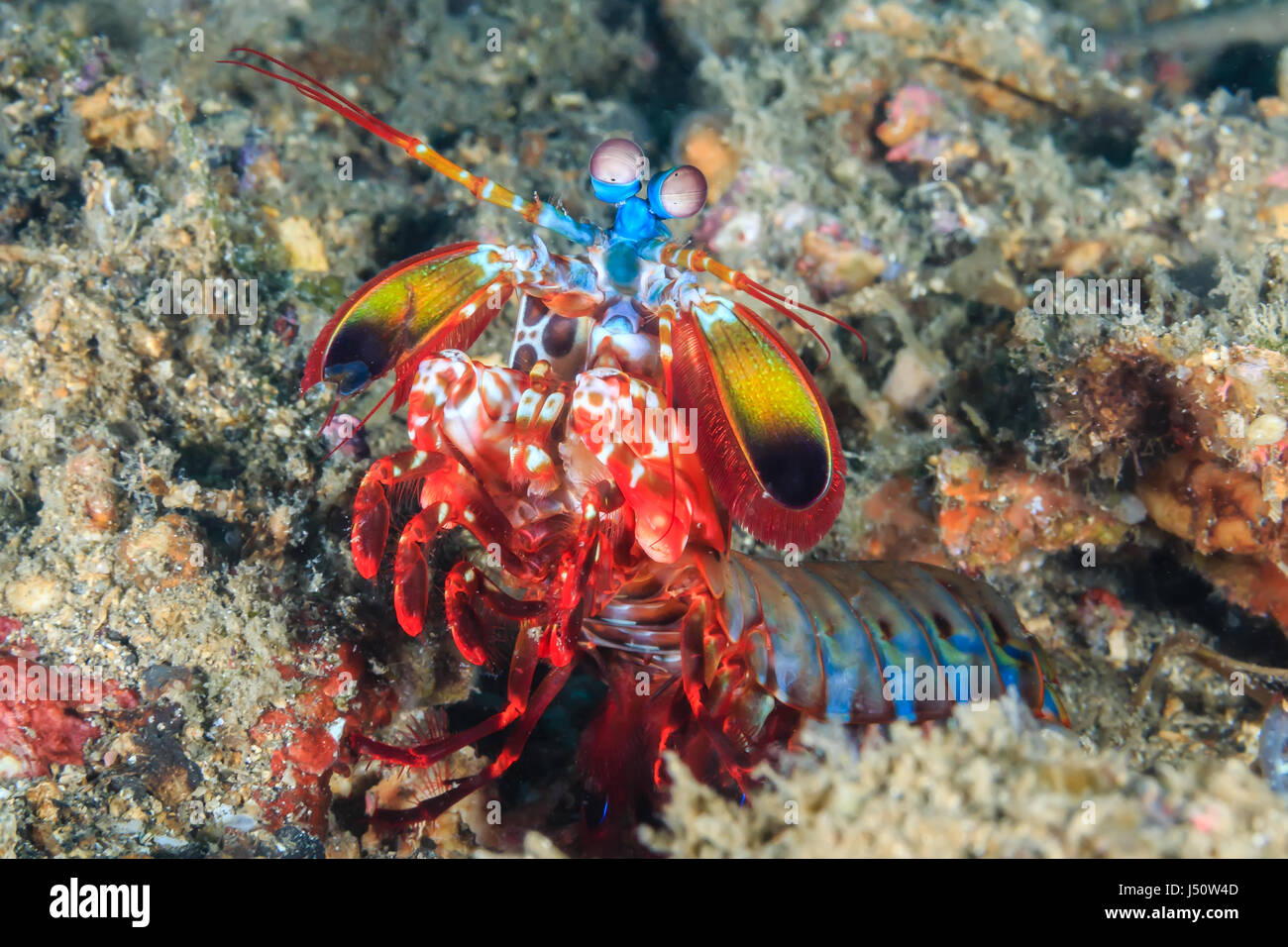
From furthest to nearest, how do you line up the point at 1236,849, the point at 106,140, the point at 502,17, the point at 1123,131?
the point at 502,17
the point at 1123,131
the point at 106,140
the point at 1236,849

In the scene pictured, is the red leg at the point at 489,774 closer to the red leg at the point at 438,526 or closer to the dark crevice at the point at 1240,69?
the red leg at the point at 438,526

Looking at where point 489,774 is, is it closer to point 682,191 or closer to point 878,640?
point 878,640

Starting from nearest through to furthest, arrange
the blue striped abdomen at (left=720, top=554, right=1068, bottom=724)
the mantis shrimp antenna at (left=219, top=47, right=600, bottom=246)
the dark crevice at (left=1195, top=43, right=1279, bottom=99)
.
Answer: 1. the mantis shrimp antenna at (left=219, top=47, right=600, bottom=246)
2. the blue striped abdomen at (left=720, top=554, right=1068, bottom=724)
3. the dark crevice at (left=1195, top=43, right=1279, bottom=99)

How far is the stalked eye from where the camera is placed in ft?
7.88

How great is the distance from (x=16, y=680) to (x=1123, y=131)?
7.38 meters

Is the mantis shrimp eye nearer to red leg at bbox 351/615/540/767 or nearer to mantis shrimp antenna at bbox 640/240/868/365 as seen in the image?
mantis shrimp antenna at bbox 640/240/868/365

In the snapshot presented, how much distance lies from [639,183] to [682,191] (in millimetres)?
223

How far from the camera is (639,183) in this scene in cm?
256

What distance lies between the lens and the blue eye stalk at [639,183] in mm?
2381

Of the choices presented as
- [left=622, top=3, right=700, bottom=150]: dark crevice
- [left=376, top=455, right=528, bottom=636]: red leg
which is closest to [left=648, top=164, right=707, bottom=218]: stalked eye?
[left=376, top=455, right=528, bottom=636]: red leg

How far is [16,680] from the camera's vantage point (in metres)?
2.66

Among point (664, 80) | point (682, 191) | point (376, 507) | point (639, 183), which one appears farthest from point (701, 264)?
point (664, 80)
